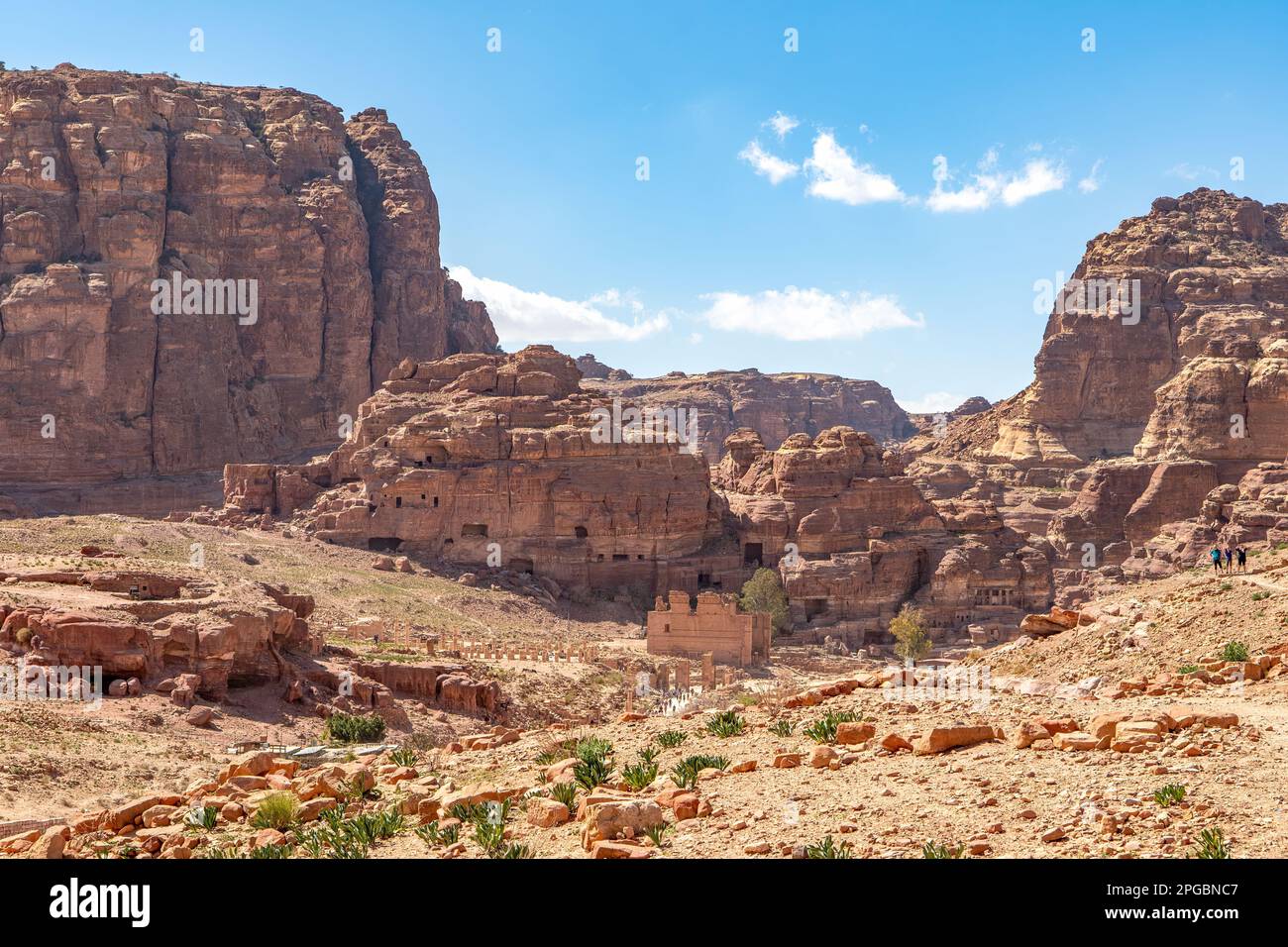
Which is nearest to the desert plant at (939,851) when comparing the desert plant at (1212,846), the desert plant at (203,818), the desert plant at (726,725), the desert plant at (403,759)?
the desert plant at (1212,846)

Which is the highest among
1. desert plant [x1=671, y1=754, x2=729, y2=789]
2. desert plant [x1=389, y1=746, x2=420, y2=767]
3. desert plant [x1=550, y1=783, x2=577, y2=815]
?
desert plant [x1=671, y1=754, x2=729, y2=789]

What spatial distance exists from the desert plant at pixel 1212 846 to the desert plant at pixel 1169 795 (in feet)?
3.18

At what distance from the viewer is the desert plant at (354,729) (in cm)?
2891

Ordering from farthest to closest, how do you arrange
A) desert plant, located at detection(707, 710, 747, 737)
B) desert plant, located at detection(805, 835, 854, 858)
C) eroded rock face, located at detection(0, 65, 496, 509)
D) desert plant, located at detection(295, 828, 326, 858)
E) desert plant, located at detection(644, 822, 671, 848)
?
eroded rock face, located at detection(0, 65, 496, 509) → desert plant, located at detection(707, 710, 747, 737) → desert plant, located at detection(295, 828, 326, 858) → desert plant, located at detection(644, 822, 671, 848) → desert plant, located at detection(805, 835, 854, 858)

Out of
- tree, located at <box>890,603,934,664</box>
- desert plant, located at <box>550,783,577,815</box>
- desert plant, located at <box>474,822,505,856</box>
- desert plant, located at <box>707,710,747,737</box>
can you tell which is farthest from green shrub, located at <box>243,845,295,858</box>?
tree, located at <box>890,603,934,664</box>

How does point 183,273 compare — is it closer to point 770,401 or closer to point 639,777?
point 770,401

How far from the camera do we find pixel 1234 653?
19.1 metres

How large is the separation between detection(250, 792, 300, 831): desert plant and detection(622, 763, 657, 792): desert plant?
12.5 feet

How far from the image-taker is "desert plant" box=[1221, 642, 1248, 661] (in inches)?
745

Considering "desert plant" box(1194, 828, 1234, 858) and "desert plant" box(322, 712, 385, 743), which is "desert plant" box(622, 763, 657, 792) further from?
"desert plant" box(322, 712, 385, 743)

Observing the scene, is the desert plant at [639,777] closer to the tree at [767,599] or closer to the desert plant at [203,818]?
the desert plant at [203,818]

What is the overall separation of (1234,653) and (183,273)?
92.2 meters
